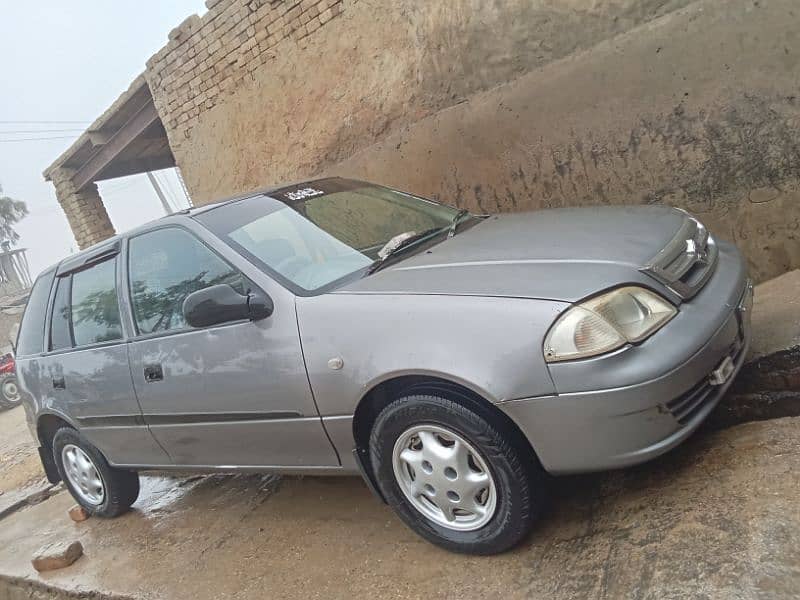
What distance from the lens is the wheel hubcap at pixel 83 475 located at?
4332mm

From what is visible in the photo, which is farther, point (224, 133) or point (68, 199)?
point (68, 199)

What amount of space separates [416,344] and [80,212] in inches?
376

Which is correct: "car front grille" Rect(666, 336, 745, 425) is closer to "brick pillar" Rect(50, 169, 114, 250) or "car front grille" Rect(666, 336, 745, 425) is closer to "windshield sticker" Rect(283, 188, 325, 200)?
"windshield sticker" Rect(283, 188, 325, 200)

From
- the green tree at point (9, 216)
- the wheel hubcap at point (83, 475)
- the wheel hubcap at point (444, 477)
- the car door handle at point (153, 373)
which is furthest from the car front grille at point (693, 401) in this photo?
the green tree at point (9, 216)

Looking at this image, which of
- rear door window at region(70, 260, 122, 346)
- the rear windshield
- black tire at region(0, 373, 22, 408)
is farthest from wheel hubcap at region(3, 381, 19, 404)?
rear door window at region(70, 260, 122, 346)

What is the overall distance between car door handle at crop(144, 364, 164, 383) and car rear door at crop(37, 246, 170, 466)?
186 mm

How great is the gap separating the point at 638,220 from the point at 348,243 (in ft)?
4.43

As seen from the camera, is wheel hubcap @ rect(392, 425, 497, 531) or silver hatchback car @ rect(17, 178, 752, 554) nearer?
silver hatchback car @ rect(17, 178, 752, 554)

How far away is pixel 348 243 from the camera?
309 centimetres

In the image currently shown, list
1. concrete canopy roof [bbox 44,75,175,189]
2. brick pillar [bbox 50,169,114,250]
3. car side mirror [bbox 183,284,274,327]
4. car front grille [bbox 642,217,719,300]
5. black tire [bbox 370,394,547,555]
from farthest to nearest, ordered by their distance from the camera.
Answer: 1. brick pillar [bbox 50,169,114,250]
2. concrete canopy roof [bbox 44,75,175,189]
3. car side mirror [bbox 183,284,274,327]
4. car front grille [bbox 642,217,719,300]
5. black tire [bbox 370,394,547,555]

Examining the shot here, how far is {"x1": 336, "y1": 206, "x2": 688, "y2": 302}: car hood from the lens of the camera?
2.33 meters

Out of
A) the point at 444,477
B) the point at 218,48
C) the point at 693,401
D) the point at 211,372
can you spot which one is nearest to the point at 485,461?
the point at 444,477

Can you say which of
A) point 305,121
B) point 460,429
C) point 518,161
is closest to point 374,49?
point 305,121

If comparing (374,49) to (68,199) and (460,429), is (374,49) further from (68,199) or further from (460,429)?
(68,199)
